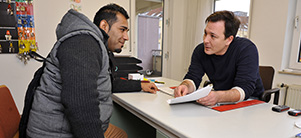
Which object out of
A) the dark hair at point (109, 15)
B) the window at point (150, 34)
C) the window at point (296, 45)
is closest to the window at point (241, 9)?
the window at point (296, 45)

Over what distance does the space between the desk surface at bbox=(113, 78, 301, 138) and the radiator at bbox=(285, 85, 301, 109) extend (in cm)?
159

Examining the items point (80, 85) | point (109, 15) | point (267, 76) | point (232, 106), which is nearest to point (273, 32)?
point (267, 76)

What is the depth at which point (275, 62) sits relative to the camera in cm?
254

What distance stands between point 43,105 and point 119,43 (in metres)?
0.56

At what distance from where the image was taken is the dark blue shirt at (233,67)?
4.13ft

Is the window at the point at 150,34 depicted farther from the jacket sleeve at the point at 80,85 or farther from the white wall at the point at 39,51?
the jacket sleeve at the point at 80,85

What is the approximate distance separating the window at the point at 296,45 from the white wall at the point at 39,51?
10.7 ft

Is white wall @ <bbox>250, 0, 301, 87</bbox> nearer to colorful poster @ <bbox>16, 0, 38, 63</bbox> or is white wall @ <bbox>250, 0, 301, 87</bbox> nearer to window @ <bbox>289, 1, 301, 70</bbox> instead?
window @ <bbox>289, 1, 301, 70</bbox>

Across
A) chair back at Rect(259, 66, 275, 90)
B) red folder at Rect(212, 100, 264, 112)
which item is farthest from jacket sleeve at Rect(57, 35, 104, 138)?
chair back at Rect(259, 66, 275, 90)

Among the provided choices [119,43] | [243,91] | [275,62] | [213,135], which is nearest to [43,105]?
[119,43]

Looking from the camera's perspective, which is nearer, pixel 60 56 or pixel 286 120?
pixel 60 56

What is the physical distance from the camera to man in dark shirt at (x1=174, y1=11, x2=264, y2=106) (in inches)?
47.6

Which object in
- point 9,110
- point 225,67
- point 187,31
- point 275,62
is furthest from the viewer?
point 187,31

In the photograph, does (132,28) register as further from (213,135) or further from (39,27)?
(213,135)
